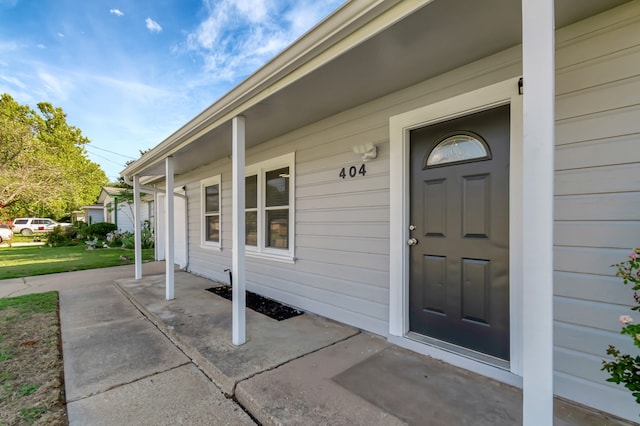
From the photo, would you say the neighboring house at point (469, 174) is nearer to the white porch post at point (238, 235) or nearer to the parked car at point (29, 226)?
the white porch post at point (238, 235)

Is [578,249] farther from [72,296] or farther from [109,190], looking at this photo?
[109,190]

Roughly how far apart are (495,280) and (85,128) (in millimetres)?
31364

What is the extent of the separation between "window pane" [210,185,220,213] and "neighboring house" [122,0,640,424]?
2.16 metres

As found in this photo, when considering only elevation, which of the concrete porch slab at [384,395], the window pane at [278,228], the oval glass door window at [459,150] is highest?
the oval glass door window at [459,150]

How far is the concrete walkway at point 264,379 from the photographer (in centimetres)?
170

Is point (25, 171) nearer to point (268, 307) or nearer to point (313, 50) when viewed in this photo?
point (268, 307)

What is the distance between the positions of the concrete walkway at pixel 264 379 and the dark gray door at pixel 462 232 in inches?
14.1

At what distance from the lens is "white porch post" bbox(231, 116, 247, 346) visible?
268 centimetres

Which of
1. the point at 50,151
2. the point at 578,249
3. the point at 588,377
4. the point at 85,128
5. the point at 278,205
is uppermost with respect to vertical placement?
the point at 85,128

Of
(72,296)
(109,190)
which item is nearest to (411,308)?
(72,296)

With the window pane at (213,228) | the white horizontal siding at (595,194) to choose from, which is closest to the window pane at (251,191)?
the window pane at (213,228)

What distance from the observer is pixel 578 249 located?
5.71 ft

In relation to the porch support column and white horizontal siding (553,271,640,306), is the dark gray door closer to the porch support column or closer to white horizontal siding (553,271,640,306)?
white horizontal siding (553,271,640,306)

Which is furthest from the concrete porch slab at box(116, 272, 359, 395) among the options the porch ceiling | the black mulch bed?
the porch ceiling
